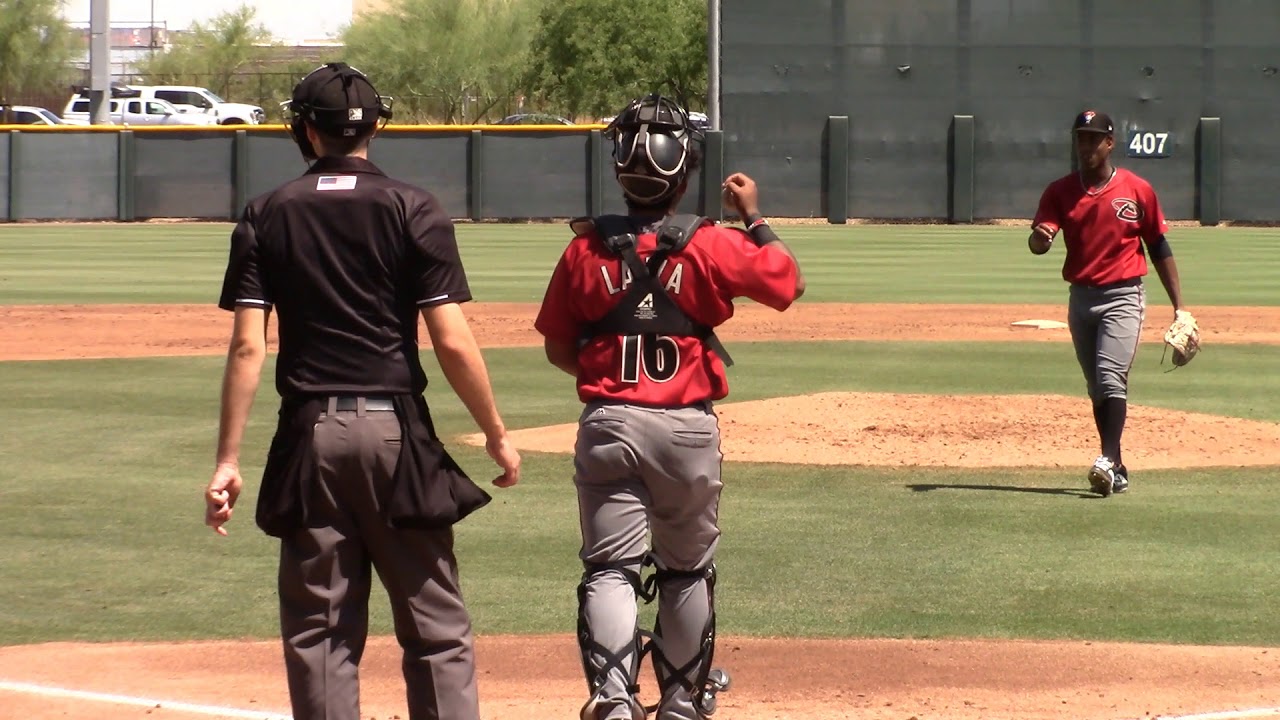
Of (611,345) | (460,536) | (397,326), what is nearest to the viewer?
(397,326)

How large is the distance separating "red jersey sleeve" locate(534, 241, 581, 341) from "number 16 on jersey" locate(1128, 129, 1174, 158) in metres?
37.9

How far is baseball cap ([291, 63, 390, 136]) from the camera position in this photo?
4.53 m

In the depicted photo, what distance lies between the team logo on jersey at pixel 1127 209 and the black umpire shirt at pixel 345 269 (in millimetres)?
5930

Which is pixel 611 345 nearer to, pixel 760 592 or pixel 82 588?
pixel 760 592

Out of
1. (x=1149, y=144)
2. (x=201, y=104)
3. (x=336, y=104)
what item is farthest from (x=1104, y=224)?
(x=201, y=104)

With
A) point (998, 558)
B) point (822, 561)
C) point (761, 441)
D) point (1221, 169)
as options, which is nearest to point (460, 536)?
point (822, 561)

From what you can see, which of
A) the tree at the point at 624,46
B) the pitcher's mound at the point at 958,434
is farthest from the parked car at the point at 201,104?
the pitcher's mound at the point at 958,434

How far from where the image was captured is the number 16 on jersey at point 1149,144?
4081cm

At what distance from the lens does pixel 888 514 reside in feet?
30.4

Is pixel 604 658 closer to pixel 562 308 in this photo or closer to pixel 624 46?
pixel 562 308

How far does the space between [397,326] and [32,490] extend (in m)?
5.96

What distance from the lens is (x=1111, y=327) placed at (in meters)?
9.63

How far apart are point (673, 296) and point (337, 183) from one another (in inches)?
38.9

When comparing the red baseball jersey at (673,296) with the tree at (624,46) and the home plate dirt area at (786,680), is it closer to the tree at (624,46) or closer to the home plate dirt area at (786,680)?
the home plate dirt area at (786,680)
